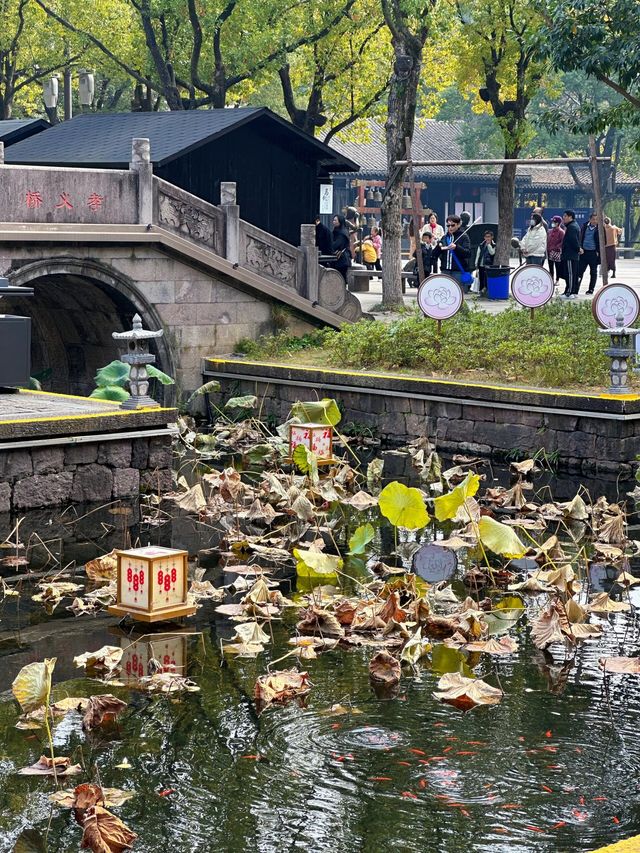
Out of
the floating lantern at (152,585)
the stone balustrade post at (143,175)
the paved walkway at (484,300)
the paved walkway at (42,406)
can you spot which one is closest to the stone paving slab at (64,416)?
the paved walkway at (42,406)

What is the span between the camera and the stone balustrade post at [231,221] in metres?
20.2

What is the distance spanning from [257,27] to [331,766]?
2401cm

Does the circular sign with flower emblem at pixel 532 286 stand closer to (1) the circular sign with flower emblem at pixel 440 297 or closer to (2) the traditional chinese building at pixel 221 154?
(1) the circular sign with flower emblem at pixel 440 297

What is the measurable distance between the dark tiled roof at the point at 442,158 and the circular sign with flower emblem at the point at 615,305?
94.0 ft

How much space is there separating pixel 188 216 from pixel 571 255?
27.6 ft

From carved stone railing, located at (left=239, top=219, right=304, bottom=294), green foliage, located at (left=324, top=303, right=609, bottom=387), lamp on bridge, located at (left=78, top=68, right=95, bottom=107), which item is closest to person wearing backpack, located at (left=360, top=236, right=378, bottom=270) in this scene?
lamp on bridge, located at (left=78, top=68, right=95, bottom=107)

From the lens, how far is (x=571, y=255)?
84.1 feet

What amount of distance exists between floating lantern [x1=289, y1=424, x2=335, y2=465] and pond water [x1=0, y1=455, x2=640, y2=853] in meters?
5.78

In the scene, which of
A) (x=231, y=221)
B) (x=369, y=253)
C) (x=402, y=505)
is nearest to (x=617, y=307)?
(x=231, y=221)

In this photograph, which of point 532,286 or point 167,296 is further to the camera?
point 167,296

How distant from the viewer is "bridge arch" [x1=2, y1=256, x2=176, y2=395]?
19500 millimetres

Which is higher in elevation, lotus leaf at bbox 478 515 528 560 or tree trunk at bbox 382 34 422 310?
tree trunk at bbox 382 34 422 310

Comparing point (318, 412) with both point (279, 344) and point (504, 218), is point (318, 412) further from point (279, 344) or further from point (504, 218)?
point (504, 218)

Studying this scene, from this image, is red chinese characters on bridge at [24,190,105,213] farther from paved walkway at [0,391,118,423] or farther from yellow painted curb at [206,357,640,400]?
paved walkway at [0,391,118,423]
